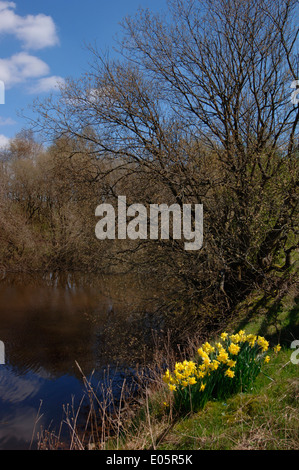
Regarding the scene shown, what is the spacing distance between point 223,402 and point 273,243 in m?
4.71

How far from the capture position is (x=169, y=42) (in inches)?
353

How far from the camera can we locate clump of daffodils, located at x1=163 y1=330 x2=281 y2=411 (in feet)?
12.7

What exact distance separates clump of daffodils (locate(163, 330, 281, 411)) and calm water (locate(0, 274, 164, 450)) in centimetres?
208

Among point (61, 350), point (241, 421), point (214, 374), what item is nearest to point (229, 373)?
point (214, 374)

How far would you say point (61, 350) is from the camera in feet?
29.8

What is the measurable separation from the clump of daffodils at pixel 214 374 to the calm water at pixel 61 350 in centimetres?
208

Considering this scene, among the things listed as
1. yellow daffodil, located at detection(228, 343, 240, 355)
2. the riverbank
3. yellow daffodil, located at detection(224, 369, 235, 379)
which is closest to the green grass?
the riverbank

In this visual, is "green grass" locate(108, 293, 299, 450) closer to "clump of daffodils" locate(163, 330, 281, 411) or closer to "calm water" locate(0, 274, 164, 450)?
"clump of daffodils" locate(163, 330, 281, 411)

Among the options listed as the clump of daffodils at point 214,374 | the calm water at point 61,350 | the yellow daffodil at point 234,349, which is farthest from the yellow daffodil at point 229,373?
the calm water at point 61,350

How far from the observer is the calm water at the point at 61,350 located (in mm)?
6504

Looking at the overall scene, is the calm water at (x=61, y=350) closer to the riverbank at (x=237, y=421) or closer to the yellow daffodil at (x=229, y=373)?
the riverbank at (x=237, y=421)

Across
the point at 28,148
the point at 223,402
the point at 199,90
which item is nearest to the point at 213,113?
the point at 199,90
